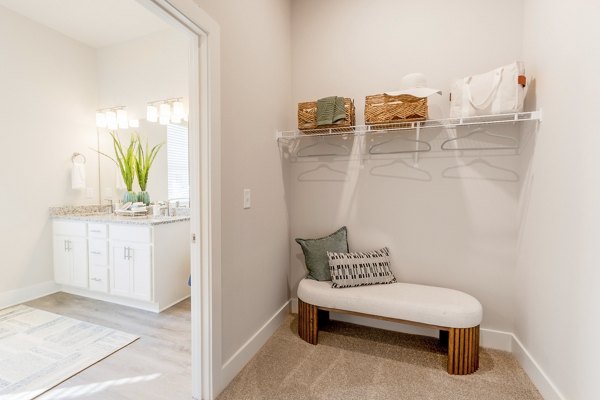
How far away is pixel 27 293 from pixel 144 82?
266 centimetres

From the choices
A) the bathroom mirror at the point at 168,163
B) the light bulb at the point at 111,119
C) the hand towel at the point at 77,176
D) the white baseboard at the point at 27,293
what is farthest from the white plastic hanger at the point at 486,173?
the white baseboard at the point at 27,293

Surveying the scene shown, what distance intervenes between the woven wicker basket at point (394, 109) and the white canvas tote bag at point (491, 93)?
23 cm

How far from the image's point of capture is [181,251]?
9.66 feet

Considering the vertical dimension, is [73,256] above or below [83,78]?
below

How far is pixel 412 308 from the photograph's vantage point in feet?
5.94

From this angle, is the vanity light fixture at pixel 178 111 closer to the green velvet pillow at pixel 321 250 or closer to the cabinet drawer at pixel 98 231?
the cabinet drawer at pixel 98 231

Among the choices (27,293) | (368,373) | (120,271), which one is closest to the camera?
(368,373)

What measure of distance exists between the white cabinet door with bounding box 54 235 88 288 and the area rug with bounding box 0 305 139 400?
46 centimetres

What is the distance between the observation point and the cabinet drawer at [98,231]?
2.84 meters

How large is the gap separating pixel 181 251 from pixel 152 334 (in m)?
0.86

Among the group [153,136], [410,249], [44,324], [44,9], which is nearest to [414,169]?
[410,249]

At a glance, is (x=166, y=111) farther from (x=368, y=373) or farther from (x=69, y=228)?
(x=368, y=373)

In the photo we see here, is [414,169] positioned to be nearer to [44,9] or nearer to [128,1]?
[128,1]

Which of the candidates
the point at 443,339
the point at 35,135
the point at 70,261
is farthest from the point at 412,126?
the point at 35,135
